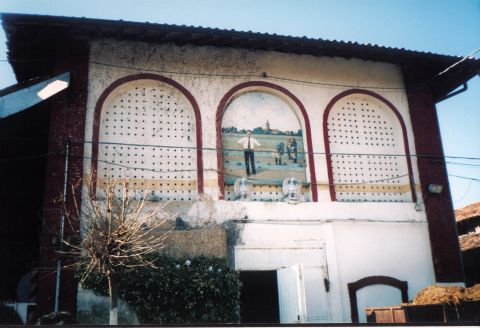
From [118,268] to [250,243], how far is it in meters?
3.93

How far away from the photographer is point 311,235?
12.2m

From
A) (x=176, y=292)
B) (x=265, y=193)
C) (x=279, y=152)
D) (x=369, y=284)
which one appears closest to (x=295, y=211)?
(x=265, y=193)

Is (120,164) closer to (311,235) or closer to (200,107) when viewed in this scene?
(200,107)

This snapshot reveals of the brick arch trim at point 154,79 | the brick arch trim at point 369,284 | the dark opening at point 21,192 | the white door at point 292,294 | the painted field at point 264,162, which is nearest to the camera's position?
the white door at point 292,294

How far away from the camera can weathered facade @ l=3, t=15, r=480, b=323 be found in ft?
38.4

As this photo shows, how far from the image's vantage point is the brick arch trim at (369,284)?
11757 mm

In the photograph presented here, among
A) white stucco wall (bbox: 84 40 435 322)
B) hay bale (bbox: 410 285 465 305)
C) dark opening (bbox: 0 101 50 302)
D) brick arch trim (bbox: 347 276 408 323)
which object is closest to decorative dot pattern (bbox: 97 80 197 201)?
white stucco wall (bbox: 84 40 435 322)

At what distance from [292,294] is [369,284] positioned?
260cm

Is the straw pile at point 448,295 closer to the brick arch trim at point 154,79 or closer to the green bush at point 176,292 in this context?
the green bush at point 176,292

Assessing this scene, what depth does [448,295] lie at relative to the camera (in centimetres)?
935

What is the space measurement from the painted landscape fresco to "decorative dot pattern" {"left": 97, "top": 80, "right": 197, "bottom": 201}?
1102 millimetres

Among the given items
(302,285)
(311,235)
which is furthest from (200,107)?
(302,285)

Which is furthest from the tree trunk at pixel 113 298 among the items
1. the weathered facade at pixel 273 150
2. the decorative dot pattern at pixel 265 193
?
the decorative dot pattern at pixel 265 193

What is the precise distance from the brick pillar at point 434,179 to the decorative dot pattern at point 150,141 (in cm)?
694
